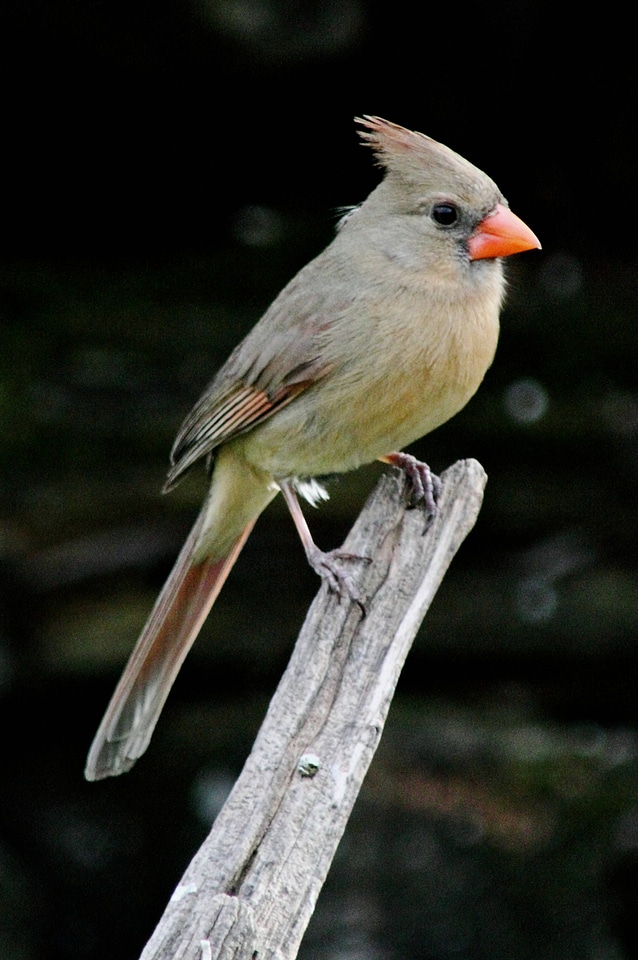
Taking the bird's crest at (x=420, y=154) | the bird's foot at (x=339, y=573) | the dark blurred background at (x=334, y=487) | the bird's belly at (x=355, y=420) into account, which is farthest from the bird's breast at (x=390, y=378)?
the dark blurred background at (x=334, y=487)

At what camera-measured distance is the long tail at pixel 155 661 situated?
3.10m

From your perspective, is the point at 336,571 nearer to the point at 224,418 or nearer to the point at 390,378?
the point at 390,378

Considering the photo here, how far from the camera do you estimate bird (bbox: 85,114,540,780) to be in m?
3.02

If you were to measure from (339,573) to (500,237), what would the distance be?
3.01 ft

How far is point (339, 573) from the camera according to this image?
8.63 feet

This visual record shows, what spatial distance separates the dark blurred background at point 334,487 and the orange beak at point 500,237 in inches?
41.9

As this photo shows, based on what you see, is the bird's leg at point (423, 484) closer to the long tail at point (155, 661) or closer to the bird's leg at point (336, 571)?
the bird's leg at point (336, 571)

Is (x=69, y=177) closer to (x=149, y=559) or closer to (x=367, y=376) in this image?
(x=149, y=559)

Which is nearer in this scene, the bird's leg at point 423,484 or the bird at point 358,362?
the bird's leg at point 423,484

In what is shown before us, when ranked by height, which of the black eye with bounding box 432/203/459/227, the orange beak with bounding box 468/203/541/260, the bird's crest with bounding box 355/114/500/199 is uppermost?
the bird's crest with bounding box 355/114/500/199

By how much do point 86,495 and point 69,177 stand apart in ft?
3.48

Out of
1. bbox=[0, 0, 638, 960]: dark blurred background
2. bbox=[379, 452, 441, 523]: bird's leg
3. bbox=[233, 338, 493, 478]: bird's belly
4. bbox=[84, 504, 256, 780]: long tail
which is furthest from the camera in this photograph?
bbox=[0, 0, 638, 960]: dark blurred background

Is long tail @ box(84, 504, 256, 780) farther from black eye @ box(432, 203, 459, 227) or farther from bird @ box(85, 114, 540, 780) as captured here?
black eye @ box(432, 203, 459, 227)

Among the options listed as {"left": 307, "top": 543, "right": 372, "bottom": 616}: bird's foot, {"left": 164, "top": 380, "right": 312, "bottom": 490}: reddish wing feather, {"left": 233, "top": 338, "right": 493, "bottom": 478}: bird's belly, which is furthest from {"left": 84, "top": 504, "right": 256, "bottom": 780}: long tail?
{"left": 307, "top": 543, "right": 372, "bottom": 616}: bird's foot
